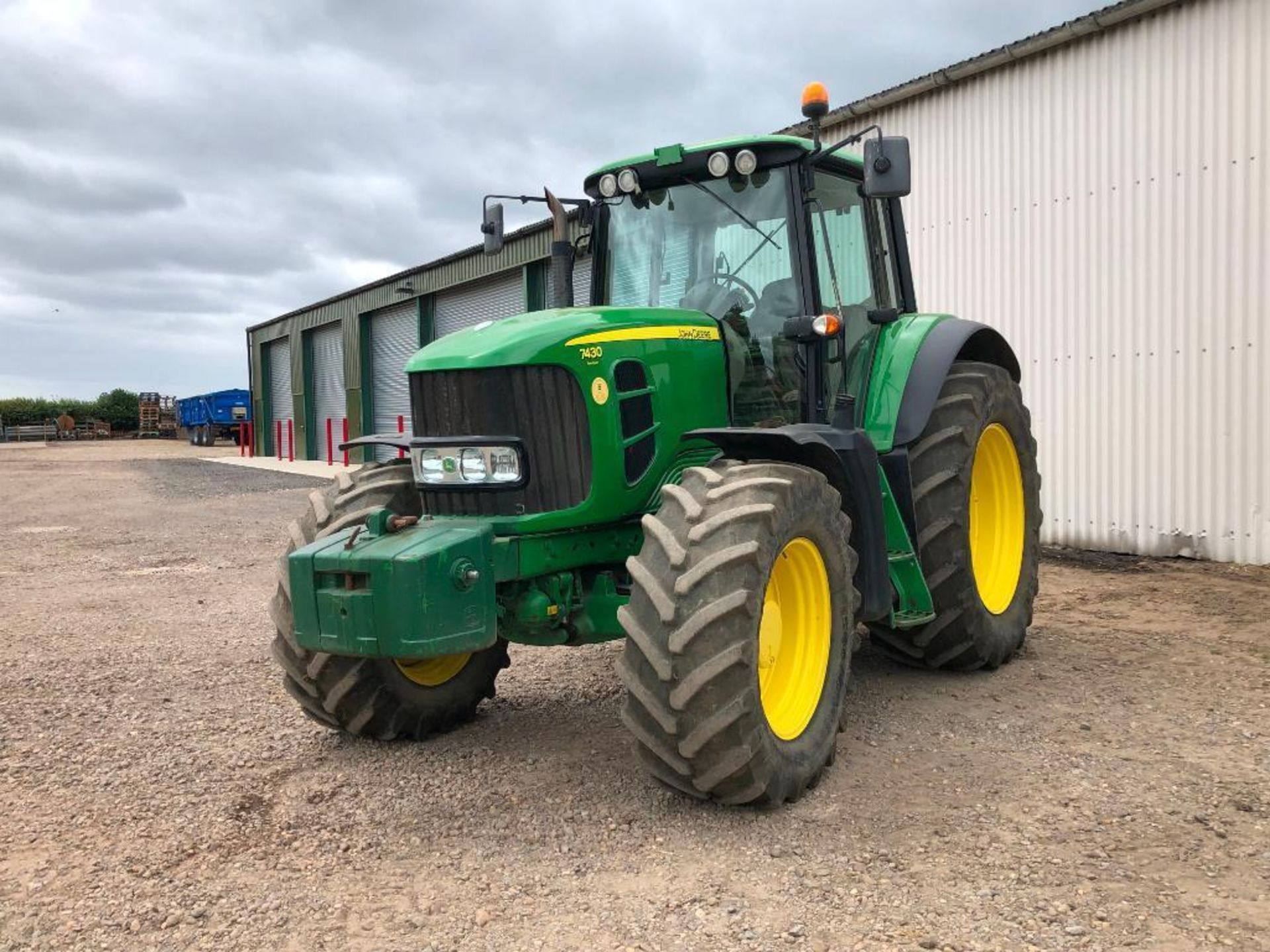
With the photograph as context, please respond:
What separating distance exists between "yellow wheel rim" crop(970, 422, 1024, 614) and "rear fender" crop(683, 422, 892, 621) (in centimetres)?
153

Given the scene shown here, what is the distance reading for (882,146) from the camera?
4.04 meters

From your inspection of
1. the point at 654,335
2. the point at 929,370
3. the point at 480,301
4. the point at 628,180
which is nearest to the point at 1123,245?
the point at 929,370

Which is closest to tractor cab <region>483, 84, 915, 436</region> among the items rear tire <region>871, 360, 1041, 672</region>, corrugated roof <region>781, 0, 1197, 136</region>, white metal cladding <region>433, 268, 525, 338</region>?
rear tire <region>871, 360, 1041, 672</region>

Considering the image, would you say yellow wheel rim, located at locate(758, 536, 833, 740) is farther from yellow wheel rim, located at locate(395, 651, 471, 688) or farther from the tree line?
the tree line

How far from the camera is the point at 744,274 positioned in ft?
15.2

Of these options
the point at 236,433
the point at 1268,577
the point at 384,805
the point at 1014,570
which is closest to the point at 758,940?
the point at 384,805

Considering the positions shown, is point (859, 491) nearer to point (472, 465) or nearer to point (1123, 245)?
point (472, 465)

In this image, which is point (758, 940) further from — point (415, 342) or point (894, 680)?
point (415, 342)

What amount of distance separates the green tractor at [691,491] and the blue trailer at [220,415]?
42.1 meters

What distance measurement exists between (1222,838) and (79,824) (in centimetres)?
371

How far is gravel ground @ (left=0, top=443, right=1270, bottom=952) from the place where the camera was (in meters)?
2.90

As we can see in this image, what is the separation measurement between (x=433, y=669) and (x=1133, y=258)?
676 cm

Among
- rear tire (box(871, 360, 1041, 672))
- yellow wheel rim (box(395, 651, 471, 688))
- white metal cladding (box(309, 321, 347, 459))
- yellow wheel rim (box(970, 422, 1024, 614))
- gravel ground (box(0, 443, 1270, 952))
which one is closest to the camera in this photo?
gravel ground (box(0, 443, 1270, 952))

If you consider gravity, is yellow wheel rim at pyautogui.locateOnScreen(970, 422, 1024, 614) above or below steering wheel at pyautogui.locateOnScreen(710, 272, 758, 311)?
below
